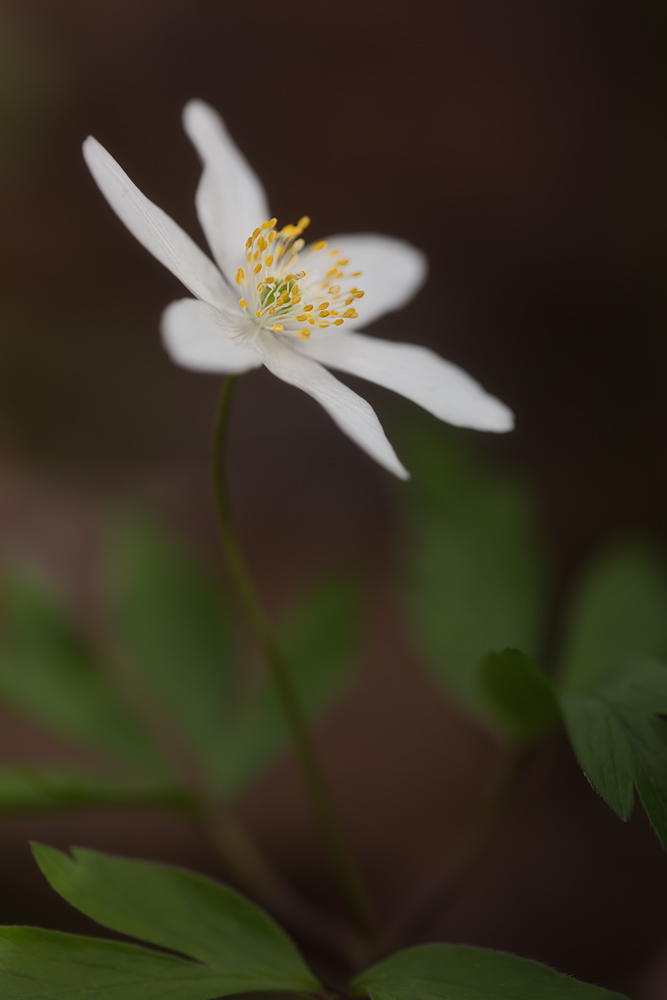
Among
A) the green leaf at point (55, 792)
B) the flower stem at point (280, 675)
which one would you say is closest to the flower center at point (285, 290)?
the flower stem at point (280, 675)

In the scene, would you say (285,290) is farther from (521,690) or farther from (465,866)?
(465,866)

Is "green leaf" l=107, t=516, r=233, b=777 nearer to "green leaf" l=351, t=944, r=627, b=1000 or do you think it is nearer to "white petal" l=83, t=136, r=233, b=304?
"green leaf" l=351, t=944, r=627, b=1000

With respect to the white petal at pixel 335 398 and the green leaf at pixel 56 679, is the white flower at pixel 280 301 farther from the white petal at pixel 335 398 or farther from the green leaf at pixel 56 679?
the green leaf at pixel 56 679

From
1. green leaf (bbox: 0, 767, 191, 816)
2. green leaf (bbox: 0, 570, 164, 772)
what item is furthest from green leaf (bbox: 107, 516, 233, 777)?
green leaf (bbox: 0, 767, 191, 816)

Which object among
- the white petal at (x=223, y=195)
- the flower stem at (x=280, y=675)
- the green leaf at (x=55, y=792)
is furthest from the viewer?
the white petal at (x=223, y=195)

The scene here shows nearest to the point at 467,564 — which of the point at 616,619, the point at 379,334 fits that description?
the point at 616,619
